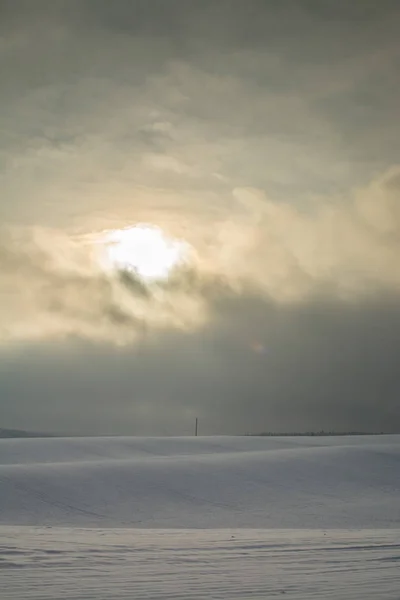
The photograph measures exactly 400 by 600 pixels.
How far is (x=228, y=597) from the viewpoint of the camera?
714 centimetres

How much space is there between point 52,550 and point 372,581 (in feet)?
14.8

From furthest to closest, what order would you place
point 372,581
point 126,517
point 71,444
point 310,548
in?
point 71,444, point 126,517, point 310,548, point 372,581

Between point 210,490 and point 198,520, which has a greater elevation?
point 210,490

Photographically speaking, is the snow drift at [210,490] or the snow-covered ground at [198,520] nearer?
the snow-covered ground at [198,520]

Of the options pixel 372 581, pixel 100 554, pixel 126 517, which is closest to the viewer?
pixel 372 581

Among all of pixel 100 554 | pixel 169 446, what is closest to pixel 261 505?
pixel 100 554

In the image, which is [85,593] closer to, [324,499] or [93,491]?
[93,491]

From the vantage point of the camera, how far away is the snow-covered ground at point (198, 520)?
784 centimetres

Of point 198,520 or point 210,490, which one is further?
point 210,490

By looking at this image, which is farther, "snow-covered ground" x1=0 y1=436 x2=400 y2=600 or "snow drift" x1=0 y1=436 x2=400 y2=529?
"snow drift" x1=0 y1=436 x2=400 y2=529

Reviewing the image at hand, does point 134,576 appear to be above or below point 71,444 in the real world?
below

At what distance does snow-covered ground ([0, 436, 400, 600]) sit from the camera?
7836mm

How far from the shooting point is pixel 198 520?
17.2 metres

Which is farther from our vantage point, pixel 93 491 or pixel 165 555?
pixel 93 491
